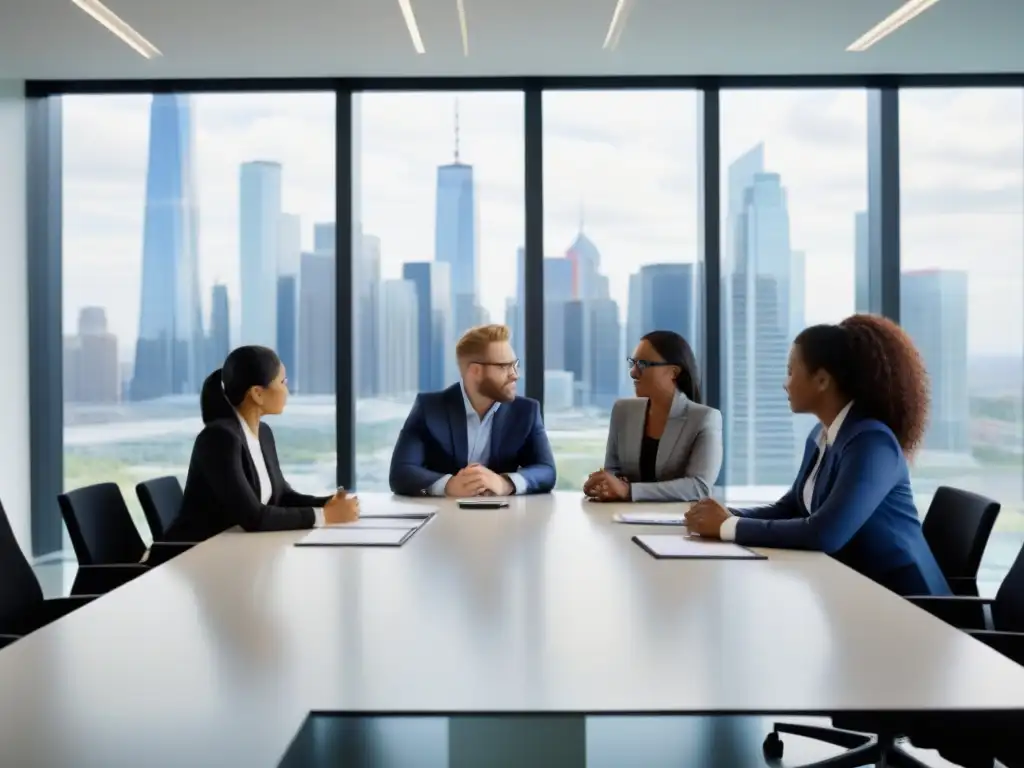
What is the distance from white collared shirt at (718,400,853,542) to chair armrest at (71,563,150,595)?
1889 millimetres

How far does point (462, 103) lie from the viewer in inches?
263

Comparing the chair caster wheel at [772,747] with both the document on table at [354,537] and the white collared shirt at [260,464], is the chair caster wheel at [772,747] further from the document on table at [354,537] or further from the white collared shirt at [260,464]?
the white collared shirt at [260,464]

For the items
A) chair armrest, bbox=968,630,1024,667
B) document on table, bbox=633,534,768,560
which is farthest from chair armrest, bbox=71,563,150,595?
chair armrest, bbox=968,630,1024,667

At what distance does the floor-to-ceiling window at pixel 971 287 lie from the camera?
6664mm

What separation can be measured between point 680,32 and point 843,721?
15.8 feet

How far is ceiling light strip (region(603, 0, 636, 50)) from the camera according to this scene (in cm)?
506

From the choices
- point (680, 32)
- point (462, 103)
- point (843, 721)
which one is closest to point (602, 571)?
point (843, 721)

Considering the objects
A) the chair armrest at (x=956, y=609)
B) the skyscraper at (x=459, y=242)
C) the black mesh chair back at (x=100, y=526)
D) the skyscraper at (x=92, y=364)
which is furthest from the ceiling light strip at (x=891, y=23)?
the skyscraper at (x=92, y=364)

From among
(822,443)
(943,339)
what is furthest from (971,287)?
(822,443)

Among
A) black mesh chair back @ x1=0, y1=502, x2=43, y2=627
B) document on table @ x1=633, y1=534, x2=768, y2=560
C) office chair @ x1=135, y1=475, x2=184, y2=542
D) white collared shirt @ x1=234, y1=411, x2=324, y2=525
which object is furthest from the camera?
office chair @ x1=135, y1=475, x2=184, y2=542

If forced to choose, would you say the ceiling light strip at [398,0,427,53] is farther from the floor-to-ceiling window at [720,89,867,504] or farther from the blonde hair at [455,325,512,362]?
the floor-to-ceiling window at [720,89,867,504]

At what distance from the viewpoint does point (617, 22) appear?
5.34 metres

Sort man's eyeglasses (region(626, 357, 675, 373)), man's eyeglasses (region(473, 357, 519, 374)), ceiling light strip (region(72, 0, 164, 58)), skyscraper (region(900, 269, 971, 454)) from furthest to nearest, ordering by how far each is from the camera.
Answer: skyscraper (region(900, 269, 971, 454)) < ceiling light strip (region(72, 0, 164, 58)) < man's eyeglasses (region(473, 357, 519, 374)) < man's eyeglasses (region(626, 357, 675, 373))

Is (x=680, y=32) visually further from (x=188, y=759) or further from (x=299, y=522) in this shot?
(x=188, y=759)
